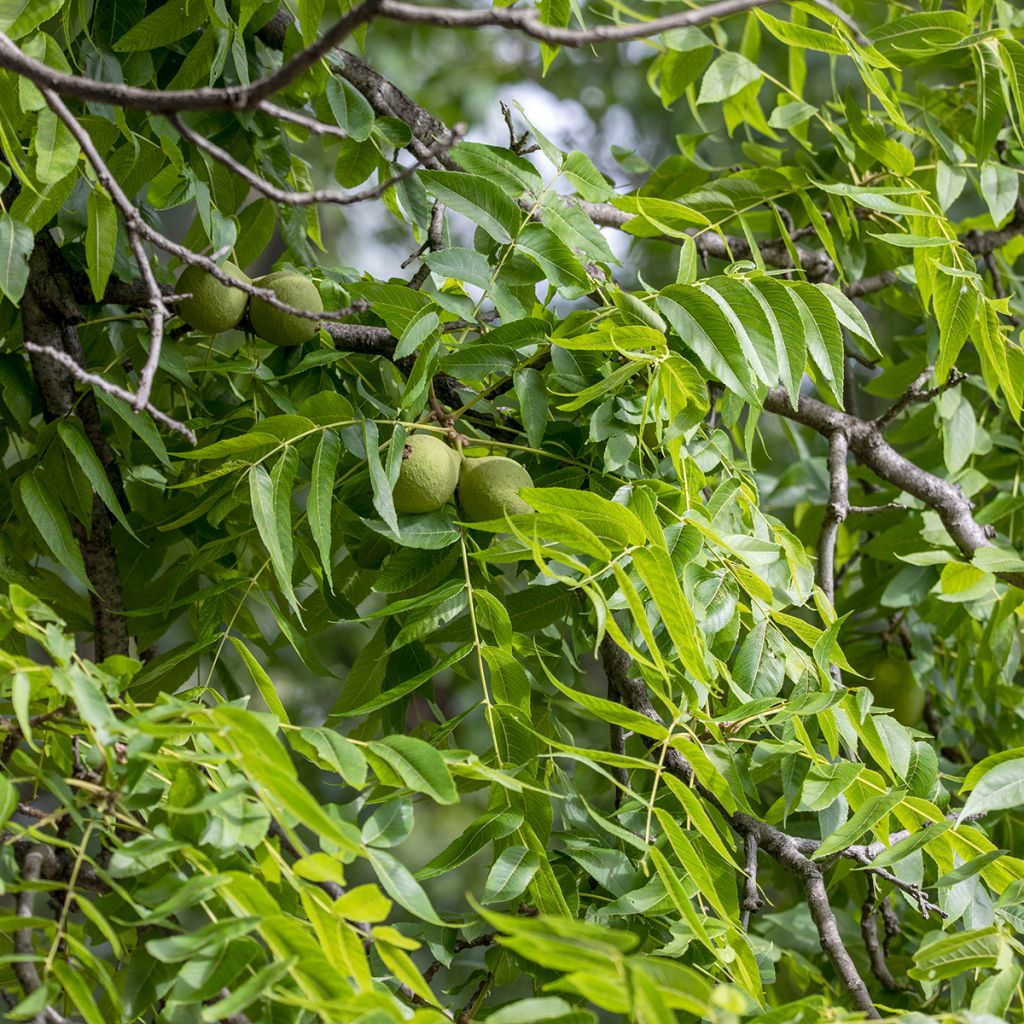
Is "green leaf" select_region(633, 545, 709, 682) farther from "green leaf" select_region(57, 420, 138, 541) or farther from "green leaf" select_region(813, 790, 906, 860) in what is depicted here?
"green leaf" select_region(57, 420, 138, 541)

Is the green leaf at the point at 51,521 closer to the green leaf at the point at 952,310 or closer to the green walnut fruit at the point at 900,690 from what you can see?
the green leaf at the point at 952,310

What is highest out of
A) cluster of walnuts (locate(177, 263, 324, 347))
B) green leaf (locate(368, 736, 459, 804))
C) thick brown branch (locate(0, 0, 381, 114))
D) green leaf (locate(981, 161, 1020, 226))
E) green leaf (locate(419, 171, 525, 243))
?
thick brown branch (locate(0, 0, 381, 114))

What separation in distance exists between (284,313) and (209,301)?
0.21ft

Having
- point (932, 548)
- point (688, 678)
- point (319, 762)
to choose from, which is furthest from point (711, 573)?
point (932, 548)

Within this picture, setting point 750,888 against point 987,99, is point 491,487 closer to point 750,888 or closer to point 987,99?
point 750,888

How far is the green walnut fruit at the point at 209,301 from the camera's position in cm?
95

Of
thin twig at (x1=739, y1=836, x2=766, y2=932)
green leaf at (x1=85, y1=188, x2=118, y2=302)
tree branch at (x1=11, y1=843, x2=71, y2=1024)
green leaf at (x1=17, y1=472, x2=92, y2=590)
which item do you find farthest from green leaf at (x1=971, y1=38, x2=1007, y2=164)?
tree branch at (x1=11, y1=843, x2=71, y2=1024)

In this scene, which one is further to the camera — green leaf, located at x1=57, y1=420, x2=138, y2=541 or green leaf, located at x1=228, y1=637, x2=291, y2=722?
green leaf, located at x1=57, y1=420, x2=138, y2=541

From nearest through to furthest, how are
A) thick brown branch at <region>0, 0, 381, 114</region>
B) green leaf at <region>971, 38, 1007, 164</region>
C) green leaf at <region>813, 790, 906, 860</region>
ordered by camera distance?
thick brown branch at <region>0, 0, 381, 114</region> → green leaf at <region>813, 790, 906, 860</region> → green leaf at <region>971, 38, 1007, 164</region>

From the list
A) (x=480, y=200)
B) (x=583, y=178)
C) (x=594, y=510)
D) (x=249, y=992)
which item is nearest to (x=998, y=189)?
(x=583, y=178)

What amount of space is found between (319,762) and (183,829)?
0.29 feet

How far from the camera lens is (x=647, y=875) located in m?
0.81

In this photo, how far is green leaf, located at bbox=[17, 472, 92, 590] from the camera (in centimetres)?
92

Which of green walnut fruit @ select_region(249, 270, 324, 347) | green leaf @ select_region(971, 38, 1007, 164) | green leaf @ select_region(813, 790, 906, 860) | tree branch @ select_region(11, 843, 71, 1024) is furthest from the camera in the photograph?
green leaf @ select_region(971, 38, 1007, 164)
